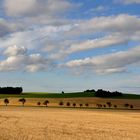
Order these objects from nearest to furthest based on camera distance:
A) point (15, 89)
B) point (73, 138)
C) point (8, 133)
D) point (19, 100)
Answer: point (73, 138)
point (8, 133)
point (19, 100)
point (15, 89)

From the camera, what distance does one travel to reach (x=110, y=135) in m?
28.4

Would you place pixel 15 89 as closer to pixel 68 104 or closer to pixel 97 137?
pixel 68 104

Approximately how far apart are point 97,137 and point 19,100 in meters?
90.8

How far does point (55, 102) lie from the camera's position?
116125mm

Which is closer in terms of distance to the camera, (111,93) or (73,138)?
(73,138)

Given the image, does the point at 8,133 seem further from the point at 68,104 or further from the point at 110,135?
the point at 68,104

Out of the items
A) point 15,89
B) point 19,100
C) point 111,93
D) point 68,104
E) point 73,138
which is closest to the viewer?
point 73,138

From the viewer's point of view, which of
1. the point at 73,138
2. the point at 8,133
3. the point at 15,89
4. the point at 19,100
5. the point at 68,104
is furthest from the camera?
the point at 15,89

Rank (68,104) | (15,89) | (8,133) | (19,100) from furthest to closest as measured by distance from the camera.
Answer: (15,89)
(19,100)
(68,104)
(8,133)

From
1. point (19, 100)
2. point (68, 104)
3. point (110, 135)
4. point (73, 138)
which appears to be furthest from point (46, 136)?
point (19, 100)

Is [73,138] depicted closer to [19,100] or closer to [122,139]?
[122,139]

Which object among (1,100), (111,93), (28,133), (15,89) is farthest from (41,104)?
(28,133)

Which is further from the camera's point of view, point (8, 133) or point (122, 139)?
point (8, 133)

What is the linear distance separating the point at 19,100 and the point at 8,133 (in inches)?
3500
